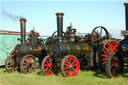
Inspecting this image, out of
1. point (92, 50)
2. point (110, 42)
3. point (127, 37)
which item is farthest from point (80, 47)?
point (127, 37)

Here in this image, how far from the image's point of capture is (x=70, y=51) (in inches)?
343

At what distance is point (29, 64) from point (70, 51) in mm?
2375

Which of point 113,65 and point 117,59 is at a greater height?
point 117,59

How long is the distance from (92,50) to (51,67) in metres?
2.26

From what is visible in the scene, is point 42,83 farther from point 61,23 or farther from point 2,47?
point 2,47

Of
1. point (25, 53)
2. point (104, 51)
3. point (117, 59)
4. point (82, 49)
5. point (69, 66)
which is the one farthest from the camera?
point (25, 53)

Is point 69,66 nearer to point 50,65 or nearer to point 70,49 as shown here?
point 70,49

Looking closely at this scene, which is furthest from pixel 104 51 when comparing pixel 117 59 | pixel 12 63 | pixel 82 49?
pixel 12 63

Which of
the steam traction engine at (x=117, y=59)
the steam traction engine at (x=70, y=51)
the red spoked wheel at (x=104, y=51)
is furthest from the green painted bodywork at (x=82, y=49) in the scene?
the steam traction engine at (x=117, y=59)

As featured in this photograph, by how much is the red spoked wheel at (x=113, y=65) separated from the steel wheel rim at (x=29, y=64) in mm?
4275

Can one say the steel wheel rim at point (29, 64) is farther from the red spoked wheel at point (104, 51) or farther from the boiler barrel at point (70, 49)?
the red spoked wheel at point (104, 51)

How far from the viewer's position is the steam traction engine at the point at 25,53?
980 centimetres

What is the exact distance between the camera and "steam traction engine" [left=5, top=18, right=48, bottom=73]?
9803mm

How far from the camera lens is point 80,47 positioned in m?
9.23
